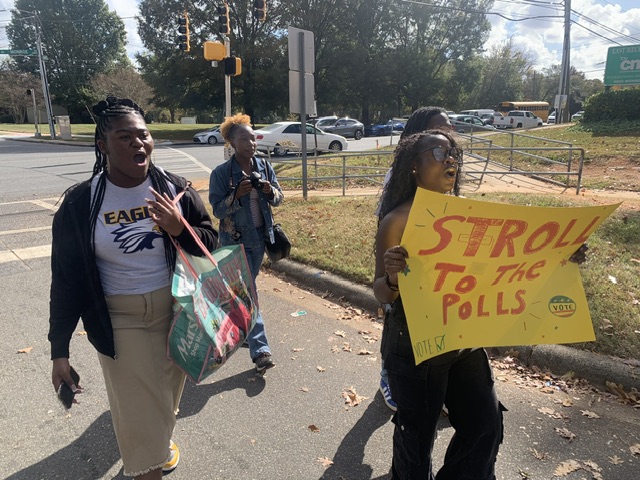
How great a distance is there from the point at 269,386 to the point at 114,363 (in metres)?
1.62

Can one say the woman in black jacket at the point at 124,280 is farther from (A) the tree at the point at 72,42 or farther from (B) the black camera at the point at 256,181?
(A) the tree at the point at 72,42

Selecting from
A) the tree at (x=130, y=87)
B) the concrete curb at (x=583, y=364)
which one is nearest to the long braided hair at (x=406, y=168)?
the concrete curb at (x=583, y=364)

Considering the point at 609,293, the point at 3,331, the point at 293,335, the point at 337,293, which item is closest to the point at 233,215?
the point at 293,335

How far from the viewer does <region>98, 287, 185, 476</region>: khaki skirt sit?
6.74ft

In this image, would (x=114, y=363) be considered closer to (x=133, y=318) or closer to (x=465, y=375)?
(x=133, y=318)

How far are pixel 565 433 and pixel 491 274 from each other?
1.63m

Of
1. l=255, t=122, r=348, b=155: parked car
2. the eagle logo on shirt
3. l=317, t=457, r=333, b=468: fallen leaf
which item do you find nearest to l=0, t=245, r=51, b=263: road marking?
the eagle logo on shirt

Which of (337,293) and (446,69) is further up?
(446,69)

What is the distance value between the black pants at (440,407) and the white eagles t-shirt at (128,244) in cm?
111

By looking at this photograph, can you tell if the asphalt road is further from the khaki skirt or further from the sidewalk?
the khaki skirt

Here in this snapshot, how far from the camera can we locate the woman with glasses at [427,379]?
204cm

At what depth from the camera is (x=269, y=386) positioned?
3510 millimetres

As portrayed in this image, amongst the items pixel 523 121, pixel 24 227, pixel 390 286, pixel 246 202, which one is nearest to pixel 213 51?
pixel 24 227

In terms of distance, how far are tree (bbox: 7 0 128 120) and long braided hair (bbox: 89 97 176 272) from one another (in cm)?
5867
